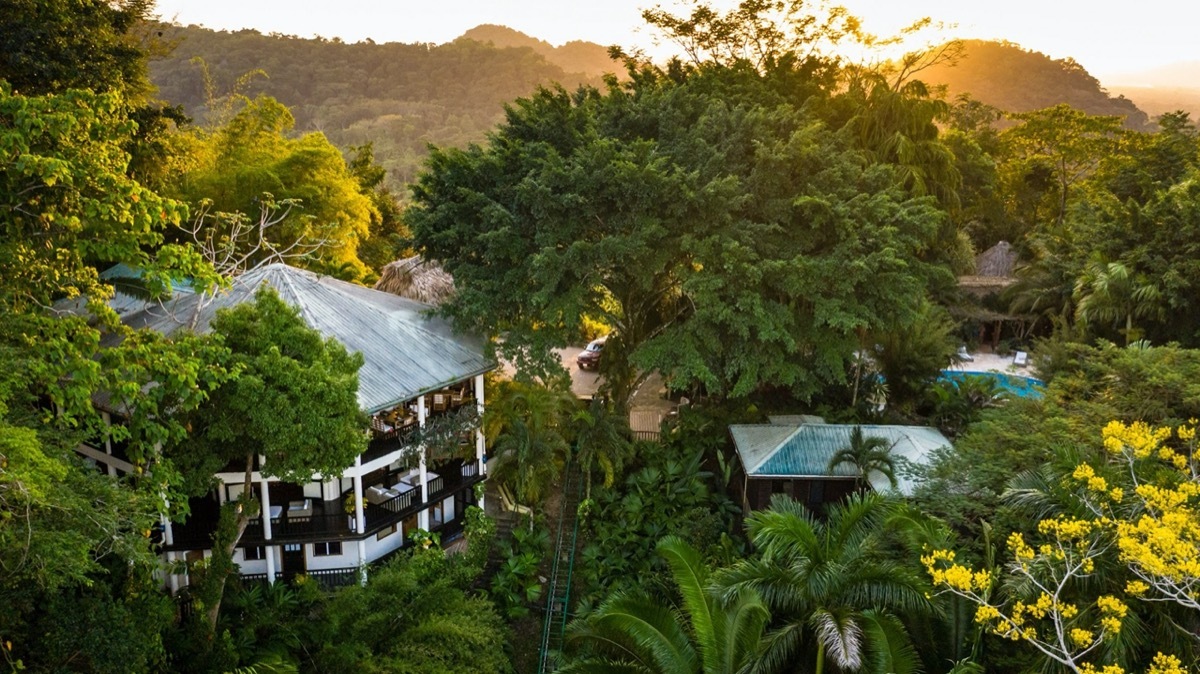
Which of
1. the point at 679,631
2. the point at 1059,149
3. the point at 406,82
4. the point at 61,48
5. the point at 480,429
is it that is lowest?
the point at 679,631

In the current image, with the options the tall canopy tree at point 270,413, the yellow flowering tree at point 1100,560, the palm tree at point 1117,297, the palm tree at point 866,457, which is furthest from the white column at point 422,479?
the palm tree at point 1117,297

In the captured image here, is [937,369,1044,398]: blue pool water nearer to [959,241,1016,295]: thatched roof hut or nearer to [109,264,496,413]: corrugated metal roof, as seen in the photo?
[959,241,1016,295]: thatched roof hut

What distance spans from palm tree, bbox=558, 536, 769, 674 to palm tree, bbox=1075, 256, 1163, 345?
20367 mm

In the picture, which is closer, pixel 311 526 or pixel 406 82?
pixel 311 526

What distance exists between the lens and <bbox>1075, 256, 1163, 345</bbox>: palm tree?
79.2ft

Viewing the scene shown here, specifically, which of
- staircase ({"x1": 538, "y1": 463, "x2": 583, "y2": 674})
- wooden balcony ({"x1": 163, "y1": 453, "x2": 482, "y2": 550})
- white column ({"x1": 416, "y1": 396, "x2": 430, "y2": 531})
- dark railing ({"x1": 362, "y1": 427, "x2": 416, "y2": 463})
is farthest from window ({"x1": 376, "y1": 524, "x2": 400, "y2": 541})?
staircase ({"x1": 538, "y1": 463, "x2": 583, "y2": 674})

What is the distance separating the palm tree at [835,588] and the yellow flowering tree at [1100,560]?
102 centimetres

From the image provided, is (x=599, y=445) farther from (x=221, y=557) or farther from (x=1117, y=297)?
(x=1117, y=297)

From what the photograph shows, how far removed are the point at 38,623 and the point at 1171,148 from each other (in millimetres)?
38384

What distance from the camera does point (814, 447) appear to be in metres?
18.6

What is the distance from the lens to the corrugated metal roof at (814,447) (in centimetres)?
1794

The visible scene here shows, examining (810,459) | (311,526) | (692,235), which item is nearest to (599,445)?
(810,459)

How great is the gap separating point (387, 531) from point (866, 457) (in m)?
11.8

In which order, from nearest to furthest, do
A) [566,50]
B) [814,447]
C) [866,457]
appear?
[866,457], [814,447], [566,50]
